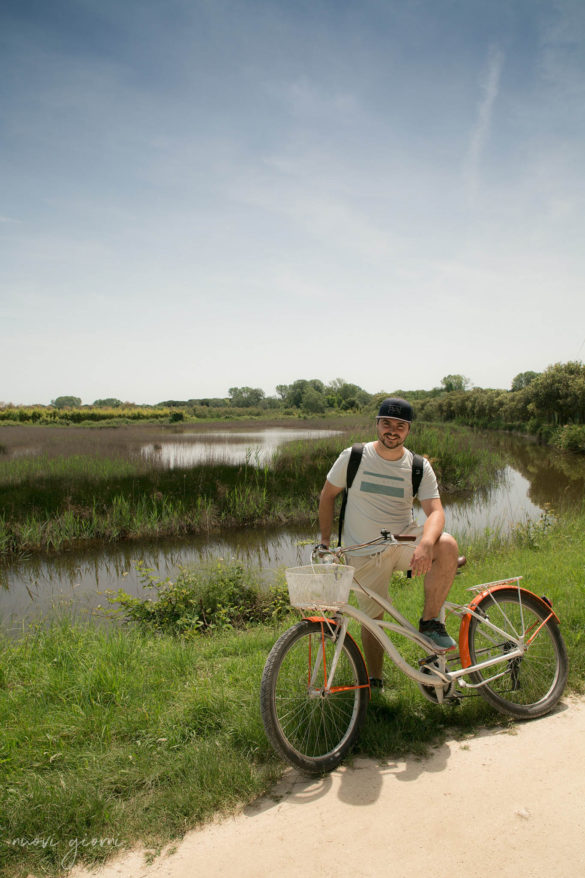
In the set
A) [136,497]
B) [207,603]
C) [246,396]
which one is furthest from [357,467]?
[246,396]

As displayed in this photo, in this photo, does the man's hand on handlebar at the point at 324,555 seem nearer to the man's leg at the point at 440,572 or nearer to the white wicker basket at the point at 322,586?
the white wicker basket at the point at 322,586

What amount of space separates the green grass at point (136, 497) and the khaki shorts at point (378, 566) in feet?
26.2

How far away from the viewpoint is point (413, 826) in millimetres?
2104

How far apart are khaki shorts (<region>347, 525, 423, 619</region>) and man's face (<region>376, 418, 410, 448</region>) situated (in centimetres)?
51

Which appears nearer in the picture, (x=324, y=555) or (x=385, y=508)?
(x=324, y=555)

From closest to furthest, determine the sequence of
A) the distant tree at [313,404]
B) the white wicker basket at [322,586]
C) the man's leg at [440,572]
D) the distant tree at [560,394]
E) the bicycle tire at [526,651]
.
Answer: the white wicker basket at [322,586], the man's leg at [440,572], the bicycle tire at [526,651], the distant tree at [560,394], the distant tree at [313,404]

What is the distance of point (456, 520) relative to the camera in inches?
461

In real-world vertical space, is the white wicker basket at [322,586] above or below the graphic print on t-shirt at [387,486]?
below

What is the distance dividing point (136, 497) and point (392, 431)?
9206 mm

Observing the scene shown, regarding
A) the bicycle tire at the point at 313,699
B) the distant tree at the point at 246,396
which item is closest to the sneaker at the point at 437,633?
the bicycle tire at the point at 313,699

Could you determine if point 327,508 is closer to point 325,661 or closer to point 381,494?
point 381,494

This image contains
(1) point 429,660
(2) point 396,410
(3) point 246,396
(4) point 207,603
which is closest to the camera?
(1) point 429,660

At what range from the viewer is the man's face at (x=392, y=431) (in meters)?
2.98

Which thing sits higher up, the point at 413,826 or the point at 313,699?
the point at 313,699
